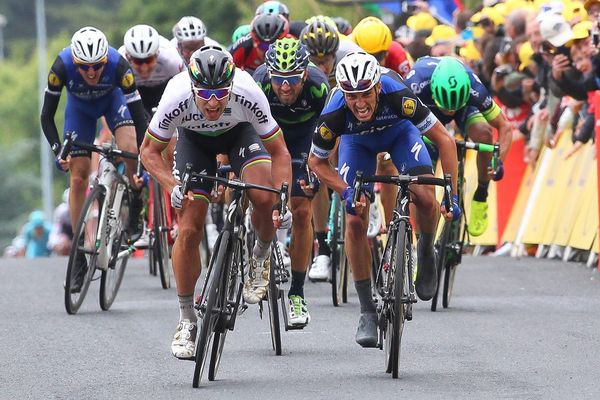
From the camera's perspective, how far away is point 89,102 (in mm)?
13906

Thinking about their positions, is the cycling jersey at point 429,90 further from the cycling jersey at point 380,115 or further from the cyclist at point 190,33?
the cyclist at point 190,33

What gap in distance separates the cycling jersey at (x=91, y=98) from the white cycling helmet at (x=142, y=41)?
0.57 meters

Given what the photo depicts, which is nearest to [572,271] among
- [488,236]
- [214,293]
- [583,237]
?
[583,237]

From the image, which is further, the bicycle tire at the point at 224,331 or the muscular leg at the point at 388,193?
the muscular leg at the point at 388,193

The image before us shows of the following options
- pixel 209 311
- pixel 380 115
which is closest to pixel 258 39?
pixel 380 115

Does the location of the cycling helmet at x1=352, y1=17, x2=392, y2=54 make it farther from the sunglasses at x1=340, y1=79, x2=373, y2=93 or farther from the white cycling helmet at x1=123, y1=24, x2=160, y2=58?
the sunglasses at x1=340, y1=79, x2=373, y2=93

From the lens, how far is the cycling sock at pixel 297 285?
11.3m

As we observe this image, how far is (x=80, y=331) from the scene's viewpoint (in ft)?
38.9

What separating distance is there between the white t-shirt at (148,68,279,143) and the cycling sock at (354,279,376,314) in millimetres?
1090

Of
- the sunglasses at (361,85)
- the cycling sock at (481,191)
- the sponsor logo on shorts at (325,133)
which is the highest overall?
the sunglasses at (361,85)

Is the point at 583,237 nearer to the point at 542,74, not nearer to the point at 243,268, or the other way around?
the point at 542,74

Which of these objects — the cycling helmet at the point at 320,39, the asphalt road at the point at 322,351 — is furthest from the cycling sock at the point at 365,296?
the cycling helmet at the point at 320,39

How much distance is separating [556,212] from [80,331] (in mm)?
7102

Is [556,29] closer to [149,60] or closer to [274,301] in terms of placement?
[149,60]
